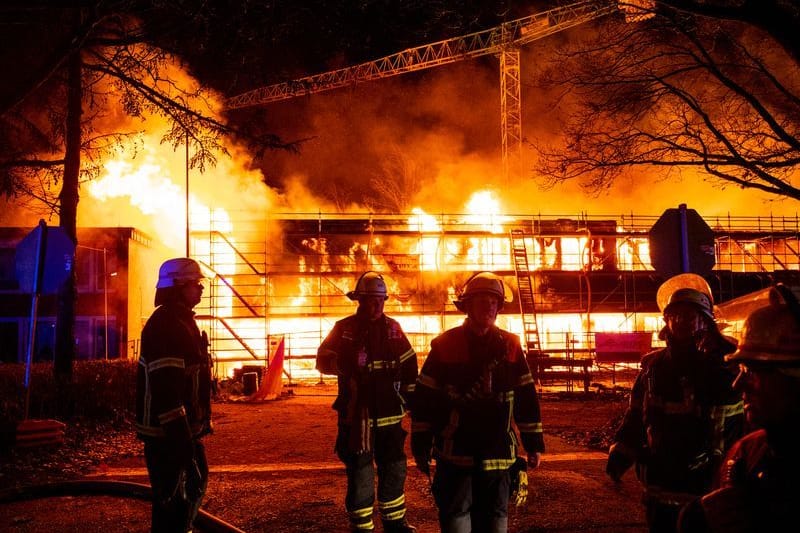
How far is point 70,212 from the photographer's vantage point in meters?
11.1

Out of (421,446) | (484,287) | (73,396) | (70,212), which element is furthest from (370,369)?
(70,212)

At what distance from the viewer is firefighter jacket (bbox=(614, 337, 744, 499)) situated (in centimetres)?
339

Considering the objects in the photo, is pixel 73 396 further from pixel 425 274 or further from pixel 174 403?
pixel 425 274

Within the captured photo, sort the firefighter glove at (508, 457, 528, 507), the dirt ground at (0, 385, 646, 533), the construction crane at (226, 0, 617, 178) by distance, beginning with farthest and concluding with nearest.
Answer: the construction crane at (226, 0, 617, 178) < the dirt ground at (0, 385, 646, 533) < the firefighter glove at (508, 457, 528, 507)

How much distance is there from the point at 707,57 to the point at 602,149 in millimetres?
2165

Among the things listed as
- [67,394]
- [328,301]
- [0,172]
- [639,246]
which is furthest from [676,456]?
[639,246]

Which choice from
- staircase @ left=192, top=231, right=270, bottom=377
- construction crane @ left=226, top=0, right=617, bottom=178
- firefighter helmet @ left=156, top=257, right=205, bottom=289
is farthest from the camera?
construction crane @ left=226, top=0, right=617, bottom=178

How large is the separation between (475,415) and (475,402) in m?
0.08

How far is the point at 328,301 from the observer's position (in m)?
24.8

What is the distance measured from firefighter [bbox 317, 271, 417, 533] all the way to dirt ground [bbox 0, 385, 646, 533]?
2.74 feet

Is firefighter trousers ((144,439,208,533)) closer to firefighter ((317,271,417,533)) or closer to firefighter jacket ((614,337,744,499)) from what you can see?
firefighter ((317,271,417,533))

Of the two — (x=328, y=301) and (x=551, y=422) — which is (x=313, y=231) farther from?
(x=551, y=422)

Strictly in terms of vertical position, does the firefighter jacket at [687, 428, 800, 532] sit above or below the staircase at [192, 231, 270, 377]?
below

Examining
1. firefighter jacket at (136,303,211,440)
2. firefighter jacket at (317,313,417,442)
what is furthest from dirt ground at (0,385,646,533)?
firefighter jacket at (136,303,211,440)
